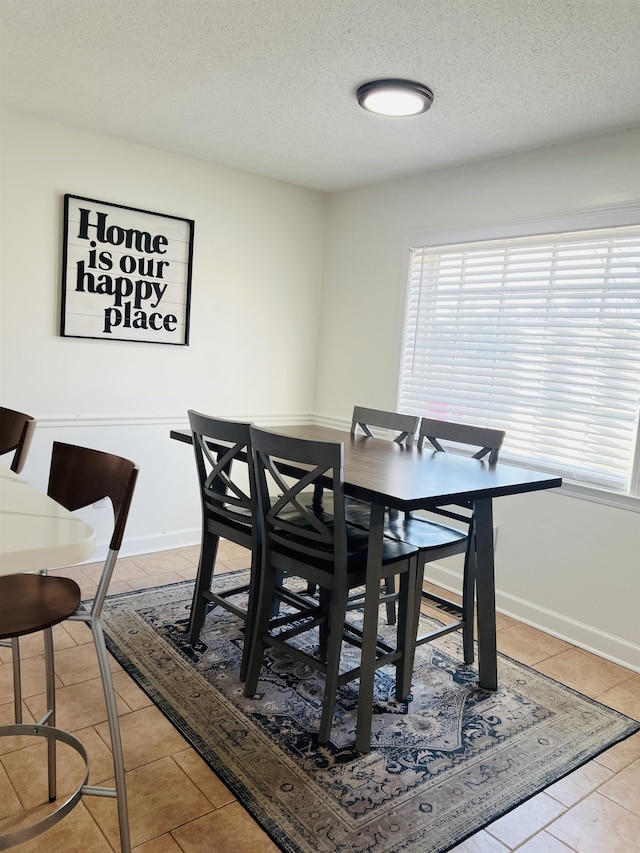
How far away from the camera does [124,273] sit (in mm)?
3477

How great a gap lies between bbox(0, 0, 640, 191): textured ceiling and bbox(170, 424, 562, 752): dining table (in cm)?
144

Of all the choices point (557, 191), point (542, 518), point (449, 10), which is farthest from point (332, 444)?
point (557, 191)

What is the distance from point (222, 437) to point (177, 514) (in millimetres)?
1730

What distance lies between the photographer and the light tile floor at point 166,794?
1.62 metres

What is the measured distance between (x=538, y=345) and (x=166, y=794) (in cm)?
249

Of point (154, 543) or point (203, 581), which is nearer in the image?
point (203, 581)

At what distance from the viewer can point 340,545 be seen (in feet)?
6.54

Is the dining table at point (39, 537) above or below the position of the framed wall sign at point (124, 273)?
below

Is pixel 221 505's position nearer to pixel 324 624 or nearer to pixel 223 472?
pixel 223 472

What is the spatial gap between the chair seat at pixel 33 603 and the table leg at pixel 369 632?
91 centimetres

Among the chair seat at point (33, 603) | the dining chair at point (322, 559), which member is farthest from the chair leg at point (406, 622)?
the chair seat at point (33, 603)

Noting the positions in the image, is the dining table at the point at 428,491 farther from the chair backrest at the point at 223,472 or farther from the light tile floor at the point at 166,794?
the light tile floor at the point at 166,794

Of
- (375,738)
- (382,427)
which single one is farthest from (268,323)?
(375,738)

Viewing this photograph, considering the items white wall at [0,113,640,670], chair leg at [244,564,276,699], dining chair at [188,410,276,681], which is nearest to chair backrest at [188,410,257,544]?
dining chair at [188,410,276,681]
